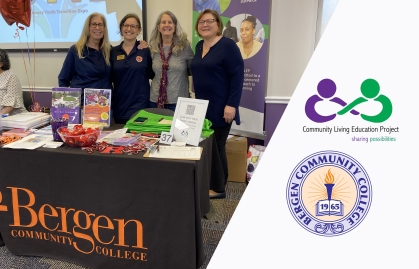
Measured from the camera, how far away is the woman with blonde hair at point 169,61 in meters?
2.26

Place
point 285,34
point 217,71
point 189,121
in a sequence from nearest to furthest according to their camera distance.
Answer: point 189,121, point 217,71, point 285,34

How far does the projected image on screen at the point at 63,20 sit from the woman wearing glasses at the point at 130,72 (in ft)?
3.06

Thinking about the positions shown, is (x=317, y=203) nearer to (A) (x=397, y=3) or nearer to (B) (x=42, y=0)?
(A) (x=397, y=3)

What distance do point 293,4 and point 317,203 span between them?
2264 millimetres

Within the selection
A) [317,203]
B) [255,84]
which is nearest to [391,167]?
[317,203]

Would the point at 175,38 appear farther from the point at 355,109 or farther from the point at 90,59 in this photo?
the point at 355,109

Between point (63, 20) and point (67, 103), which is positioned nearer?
point (67, 103)

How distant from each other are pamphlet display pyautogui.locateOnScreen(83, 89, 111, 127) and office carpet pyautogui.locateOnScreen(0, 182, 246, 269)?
78 cm

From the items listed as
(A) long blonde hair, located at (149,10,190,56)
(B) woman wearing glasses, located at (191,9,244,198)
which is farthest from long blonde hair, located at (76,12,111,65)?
(B) woman wearing glasses, located at (191,9,244,198)

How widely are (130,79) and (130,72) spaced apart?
0.16 ft

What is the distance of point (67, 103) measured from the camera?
1.89 meters

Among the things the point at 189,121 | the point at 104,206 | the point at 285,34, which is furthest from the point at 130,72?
the point at 285,34

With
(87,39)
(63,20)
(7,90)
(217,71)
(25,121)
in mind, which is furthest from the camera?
(63,20)

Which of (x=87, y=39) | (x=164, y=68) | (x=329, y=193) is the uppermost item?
(x=87, y=39)
